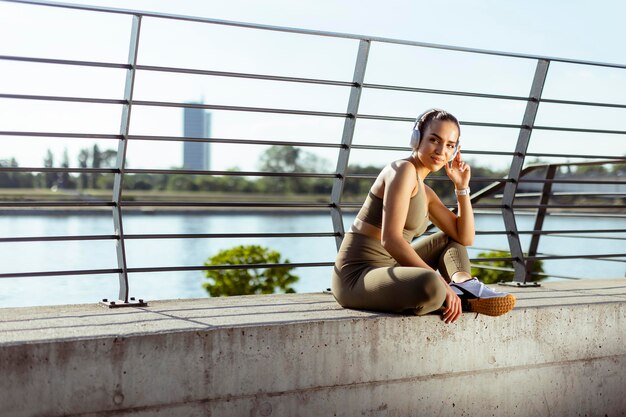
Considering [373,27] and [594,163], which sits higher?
[373,27]

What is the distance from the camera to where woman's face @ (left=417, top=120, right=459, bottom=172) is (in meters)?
4.02

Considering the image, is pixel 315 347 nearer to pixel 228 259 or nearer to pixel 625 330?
Answer: pixel 625 330

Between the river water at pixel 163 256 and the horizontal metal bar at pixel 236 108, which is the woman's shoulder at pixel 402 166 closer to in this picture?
the horizontal metal bar at pixel 236 108

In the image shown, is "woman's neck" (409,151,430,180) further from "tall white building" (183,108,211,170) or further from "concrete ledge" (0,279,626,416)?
"tall white building" (183,108,211,170)

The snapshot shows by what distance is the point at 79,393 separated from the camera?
3152mm

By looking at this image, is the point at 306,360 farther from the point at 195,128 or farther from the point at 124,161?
the point at 195,128

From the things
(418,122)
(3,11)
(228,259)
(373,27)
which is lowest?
(228,259)

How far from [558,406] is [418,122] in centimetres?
162

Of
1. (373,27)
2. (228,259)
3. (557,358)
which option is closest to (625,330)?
(557,358)

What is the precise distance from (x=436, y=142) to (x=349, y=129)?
97 cm

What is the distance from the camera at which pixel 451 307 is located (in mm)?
3830

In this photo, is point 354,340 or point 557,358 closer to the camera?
point 354,340

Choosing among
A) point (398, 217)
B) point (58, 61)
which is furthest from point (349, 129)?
point (58, 61)

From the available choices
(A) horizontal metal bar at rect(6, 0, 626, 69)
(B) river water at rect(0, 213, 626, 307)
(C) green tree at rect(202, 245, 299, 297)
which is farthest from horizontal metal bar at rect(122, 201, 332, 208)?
(B) river water at rect(0, 213, 626, 307)
